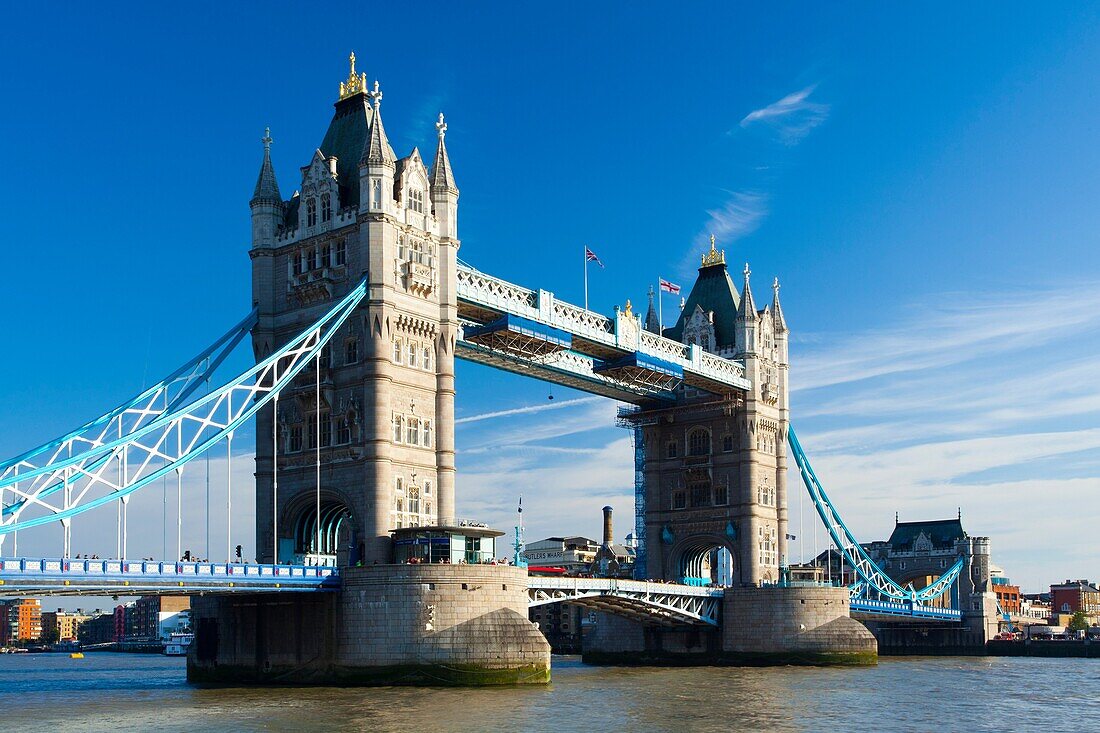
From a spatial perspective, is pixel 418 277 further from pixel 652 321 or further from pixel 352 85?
pixel 652 321

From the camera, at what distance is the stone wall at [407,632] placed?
211 feet

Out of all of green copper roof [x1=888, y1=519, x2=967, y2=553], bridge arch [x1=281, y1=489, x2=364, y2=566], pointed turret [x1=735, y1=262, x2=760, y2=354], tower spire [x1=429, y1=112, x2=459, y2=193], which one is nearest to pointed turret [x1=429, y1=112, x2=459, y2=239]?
tower spire [x1=429, y1=112, x2=459, y2=193]

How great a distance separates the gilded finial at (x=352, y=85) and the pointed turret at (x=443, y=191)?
4.87 meters

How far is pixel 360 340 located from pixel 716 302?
4470 centimetres

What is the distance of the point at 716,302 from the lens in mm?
110312

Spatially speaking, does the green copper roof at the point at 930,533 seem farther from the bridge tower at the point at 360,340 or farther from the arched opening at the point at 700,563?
the bridge tower at the point at 360,340

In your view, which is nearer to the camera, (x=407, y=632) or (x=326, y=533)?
(x=407, y=632)

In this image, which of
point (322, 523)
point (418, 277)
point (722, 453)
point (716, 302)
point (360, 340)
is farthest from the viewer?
point (716, 302)

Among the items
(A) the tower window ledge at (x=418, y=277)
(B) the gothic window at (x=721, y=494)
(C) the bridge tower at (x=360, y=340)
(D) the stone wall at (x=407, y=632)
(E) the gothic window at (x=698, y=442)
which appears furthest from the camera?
(E) the gothic window at (x=698, y=442)

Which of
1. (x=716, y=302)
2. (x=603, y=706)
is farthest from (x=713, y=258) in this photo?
(x=603, y=706)

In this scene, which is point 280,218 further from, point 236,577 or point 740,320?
point 740,320

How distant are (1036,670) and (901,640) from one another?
122 feet

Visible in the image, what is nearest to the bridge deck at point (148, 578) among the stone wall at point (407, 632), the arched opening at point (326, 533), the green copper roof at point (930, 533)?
the stone wall at point (407, 632)

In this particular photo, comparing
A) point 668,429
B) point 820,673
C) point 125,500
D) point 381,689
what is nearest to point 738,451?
point 668,429
